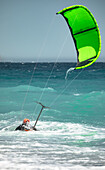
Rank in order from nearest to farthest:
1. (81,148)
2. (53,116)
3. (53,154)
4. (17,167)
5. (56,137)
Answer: (17,167) < (53,154) < (81,148) < (56,137) < (53,116)

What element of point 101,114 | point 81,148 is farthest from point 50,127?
point 101,114

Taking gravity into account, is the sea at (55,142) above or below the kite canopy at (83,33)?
below

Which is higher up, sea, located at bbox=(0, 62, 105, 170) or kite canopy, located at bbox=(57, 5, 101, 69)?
kite canopy, located at bbox=(57, 5, 101, 69)

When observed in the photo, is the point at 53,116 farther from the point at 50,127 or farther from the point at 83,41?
the point at 83,41

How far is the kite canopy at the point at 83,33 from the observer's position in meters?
7.50

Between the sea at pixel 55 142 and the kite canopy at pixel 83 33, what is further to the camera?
the kite canopy at pixel 83 33

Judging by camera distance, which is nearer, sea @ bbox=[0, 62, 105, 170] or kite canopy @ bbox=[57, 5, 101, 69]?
sea @ bbox=[0, 62, 105, 170]

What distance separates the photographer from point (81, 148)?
265 inches

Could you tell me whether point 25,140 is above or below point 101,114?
above

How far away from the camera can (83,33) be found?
314 inches

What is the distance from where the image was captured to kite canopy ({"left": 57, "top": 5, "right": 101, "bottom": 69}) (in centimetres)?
750

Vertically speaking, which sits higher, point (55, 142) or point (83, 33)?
point (83, 33)

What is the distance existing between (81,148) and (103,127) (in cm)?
350

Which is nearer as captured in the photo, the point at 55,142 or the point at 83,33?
the point at 55,142
